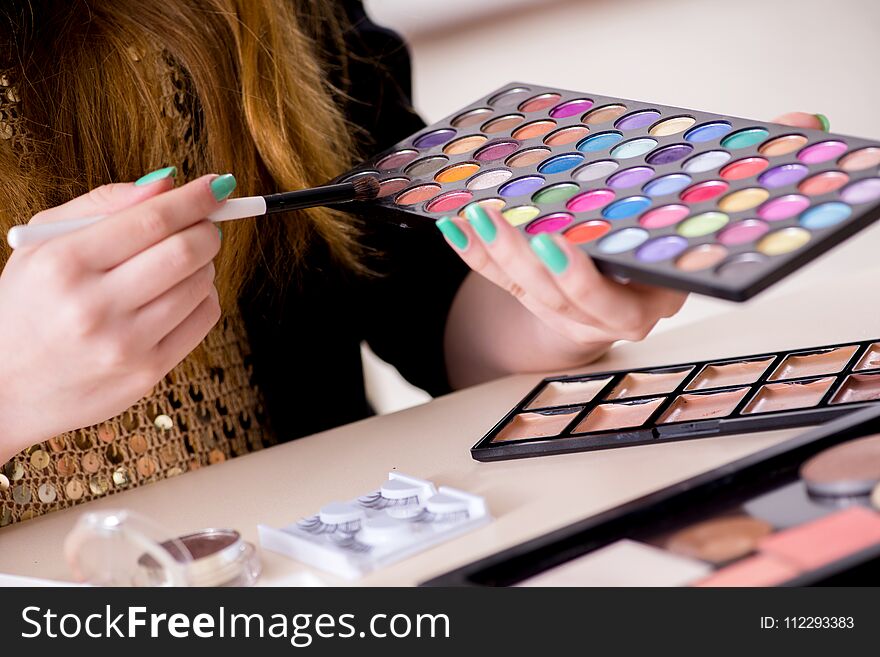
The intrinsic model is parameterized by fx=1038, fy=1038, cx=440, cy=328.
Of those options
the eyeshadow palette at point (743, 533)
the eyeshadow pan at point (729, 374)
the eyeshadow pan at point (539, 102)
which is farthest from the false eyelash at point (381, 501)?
the eyeshadow pan at point (539, 102)

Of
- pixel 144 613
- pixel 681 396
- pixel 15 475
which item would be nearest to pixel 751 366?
pixel 681 396

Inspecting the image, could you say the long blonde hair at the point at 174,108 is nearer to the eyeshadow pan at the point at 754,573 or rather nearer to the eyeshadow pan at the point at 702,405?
the eyeshadow pan at the point at 702,405

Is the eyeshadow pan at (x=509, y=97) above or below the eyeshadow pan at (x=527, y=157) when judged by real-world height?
above

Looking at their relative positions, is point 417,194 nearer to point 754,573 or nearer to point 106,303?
point 106,303

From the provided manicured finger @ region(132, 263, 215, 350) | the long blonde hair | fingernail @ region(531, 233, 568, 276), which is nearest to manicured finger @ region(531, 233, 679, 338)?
fingernail @ region(531, 233, 568, 276)

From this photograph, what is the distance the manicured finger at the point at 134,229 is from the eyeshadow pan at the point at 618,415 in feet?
0.93

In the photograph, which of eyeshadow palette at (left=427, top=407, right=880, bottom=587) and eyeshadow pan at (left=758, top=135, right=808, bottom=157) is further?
eyeshadow pan at (left=758, top=135, right=808, bottom=157)

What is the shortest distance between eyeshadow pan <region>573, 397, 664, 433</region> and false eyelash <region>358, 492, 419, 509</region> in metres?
0.13

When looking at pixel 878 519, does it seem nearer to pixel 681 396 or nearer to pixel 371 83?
pixel 681 396

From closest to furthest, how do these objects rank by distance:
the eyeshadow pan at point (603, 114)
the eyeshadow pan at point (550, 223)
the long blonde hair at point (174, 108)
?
the eyeshadow pan at point (550, 223)
the eyeshadow pan at point (603, 114)
the long blonde hair at point (174, 108)

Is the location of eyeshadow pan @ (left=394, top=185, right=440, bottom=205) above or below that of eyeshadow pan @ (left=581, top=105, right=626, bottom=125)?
below

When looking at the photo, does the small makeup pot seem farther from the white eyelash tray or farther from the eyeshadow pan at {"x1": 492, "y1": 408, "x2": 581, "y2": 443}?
the eyeshadow pan at {"x1": 492, "y1": 408, "x2": 581, "y2": 443}

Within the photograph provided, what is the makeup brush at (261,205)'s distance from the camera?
1.95 ft

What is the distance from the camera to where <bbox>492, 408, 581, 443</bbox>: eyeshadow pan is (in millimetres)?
688
